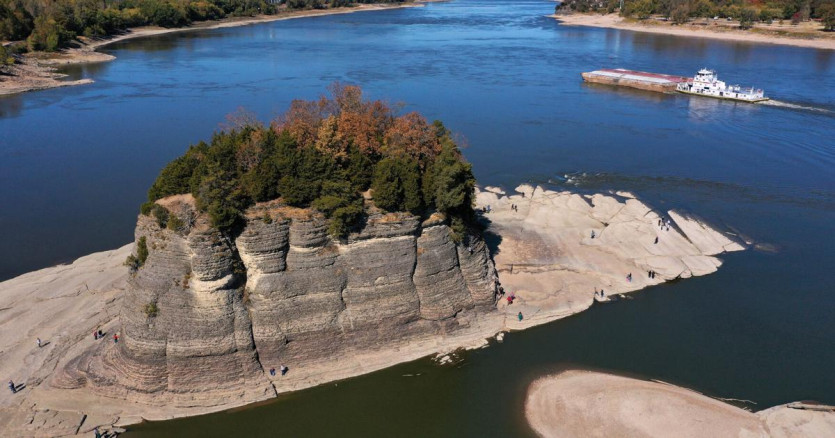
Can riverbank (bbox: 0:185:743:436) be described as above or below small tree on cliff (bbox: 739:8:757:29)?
below

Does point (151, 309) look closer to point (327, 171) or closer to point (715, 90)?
point (327, 171)

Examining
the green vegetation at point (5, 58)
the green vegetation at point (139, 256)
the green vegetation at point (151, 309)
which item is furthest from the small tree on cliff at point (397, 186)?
the green vegetation at point (5, 58)

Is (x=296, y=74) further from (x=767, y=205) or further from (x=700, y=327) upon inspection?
(x=700, y=327)

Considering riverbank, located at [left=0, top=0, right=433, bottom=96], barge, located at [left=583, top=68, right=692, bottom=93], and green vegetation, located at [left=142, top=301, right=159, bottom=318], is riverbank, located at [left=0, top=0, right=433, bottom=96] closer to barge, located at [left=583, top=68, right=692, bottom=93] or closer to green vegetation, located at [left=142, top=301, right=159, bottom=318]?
green vegetation, located at [left=142, top=301, right=159, bottom=318]

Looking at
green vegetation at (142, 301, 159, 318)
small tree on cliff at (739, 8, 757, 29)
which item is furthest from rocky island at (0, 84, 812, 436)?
small tree on cliff at (739, 8, 757, 29)

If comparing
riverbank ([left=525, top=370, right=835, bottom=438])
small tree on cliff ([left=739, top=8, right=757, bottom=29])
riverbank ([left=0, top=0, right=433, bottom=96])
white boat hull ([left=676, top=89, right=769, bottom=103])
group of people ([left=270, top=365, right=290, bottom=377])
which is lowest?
riverbank ([left=525, top=370, right=835, bottom=438])
